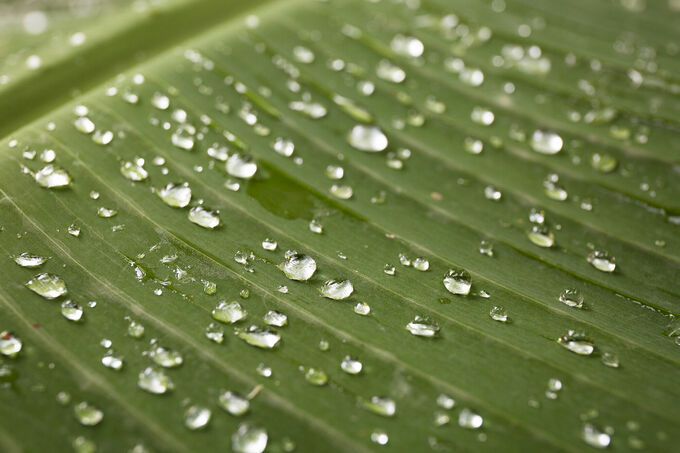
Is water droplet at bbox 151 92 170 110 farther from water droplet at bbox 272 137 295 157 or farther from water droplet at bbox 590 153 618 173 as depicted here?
water droplet at bbox 590 153 618 173

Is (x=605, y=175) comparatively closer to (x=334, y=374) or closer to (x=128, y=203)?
(x=334, y=374)

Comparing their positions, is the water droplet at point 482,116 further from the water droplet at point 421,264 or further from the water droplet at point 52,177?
the water droplet at point 52,177

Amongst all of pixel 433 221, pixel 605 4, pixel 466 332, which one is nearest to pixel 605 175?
pixel 433 221

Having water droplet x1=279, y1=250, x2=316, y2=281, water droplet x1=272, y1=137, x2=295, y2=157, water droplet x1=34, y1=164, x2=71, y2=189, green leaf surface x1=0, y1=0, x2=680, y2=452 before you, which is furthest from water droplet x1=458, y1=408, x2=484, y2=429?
water droplet x1=34, y1=164, x2=71, y2=189

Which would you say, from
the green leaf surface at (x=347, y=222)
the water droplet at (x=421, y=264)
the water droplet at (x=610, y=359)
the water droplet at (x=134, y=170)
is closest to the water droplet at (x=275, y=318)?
the green leaf surface at (x=347, y=222)

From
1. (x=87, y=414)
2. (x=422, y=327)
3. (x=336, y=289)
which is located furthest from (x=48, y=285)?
(x=422, y=327)
